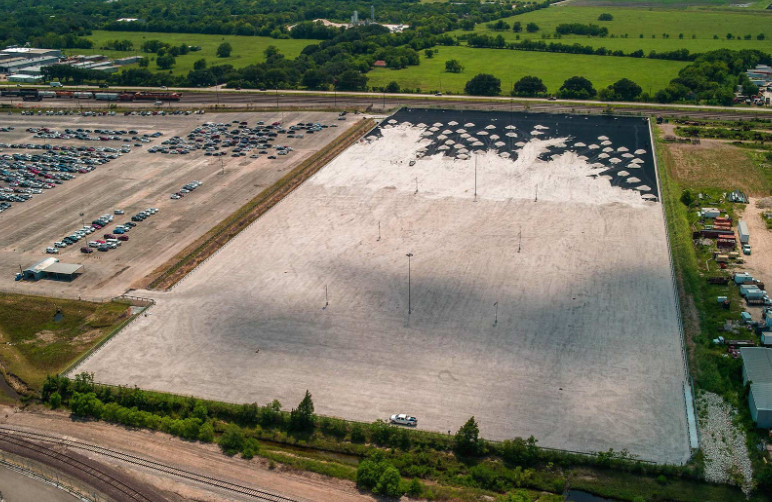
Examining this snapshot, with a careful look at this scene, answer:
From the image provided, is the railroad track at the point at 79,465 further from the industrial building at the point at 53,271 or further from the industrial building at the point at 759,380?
the industrial building at the point at 759,380

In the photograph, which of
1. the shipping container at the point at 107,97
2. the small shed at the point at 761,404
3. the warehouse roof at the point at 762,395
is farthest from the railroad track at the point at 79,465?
the shipping container at the point at 107,97

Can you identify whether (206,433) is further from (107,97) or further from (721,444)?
(107,97)

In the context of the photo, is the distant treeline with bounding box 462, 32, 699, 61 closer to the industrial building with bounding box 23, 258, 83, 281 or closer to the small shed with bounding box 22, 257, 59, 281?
the industrial building with bounding box 23, 258, 83, 281

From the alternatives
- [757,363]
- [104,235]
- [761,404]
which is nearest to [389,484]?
[761,404]

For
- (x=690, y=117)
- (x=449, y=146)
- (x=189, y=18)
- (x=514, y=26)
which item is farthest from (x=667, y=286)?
(x=189, y=18)

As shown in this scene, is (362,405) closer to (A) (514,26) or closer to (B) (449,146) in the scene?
(B) (449,146)

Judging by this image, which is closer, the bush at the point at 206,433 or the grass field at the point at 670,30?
the bush at the point at 206,433

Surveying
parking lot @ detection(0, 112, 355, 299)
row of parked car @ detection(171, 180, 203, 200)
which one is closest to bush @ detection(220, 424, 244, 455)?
parking lot @ detection(0, 112, 355, 299)
